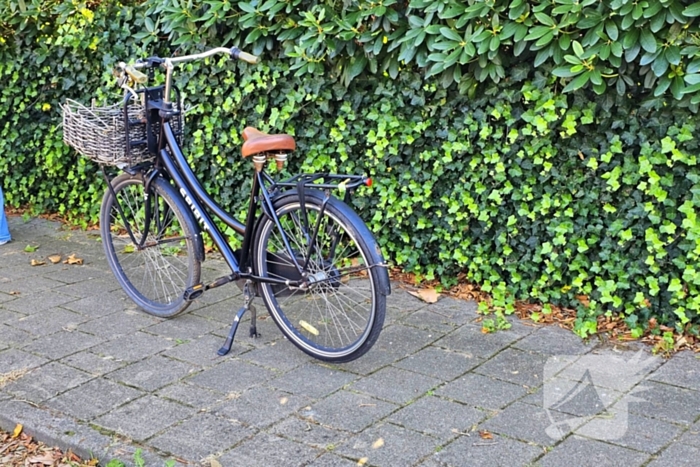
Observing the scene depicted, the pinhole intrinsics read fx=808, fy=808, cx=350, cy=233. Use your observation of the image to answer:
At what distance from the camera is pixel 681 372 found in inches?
141

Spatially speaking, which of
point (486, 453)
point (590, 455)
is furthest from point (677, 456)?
point (486, 453)

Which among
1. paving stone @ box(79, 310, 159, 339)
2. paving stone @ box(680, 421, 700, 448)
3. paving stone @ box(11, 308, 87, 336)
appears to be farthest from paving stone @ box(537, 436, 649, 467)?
paving stone @ box(11, 308, 87, 336)

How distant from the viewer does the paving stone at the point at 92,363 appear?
12.2 feet

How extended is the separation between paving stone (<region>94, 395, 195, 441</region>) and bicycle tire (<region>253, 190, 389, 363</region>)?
72cm

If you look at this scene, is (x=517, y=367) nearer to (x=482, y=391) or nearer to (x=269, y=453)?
(x=482, y=391)

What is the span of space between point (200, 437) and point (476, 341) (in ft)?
4.96

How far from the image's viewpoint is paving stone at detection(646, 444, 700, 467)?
286 cm

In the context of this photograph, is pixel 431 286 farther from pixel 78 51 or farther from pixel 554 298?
pixel 78 51

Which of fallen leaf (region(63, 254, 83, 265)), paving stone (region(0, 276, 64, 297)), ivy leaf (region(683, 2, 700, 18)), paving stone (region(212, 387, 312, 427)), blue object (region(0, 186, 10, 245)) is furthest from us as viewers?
blue object (region(0, 186, 10, 245))

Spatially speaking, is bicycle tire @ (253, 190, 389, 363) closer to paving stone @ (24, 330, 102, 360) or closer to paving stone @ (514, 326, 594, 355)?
paving stone @ (514, 326, 594, 355)

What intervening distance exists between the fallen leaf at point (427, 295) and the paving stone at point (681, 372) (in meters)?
1.31

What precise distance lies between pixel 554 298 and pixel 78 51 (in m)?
3.80

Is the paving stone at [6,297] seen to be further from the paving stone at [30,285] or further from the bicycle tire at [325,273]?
the bicycle tire at [325,273]

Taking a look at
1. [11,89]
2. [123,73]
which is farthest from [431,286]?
[11,89]
